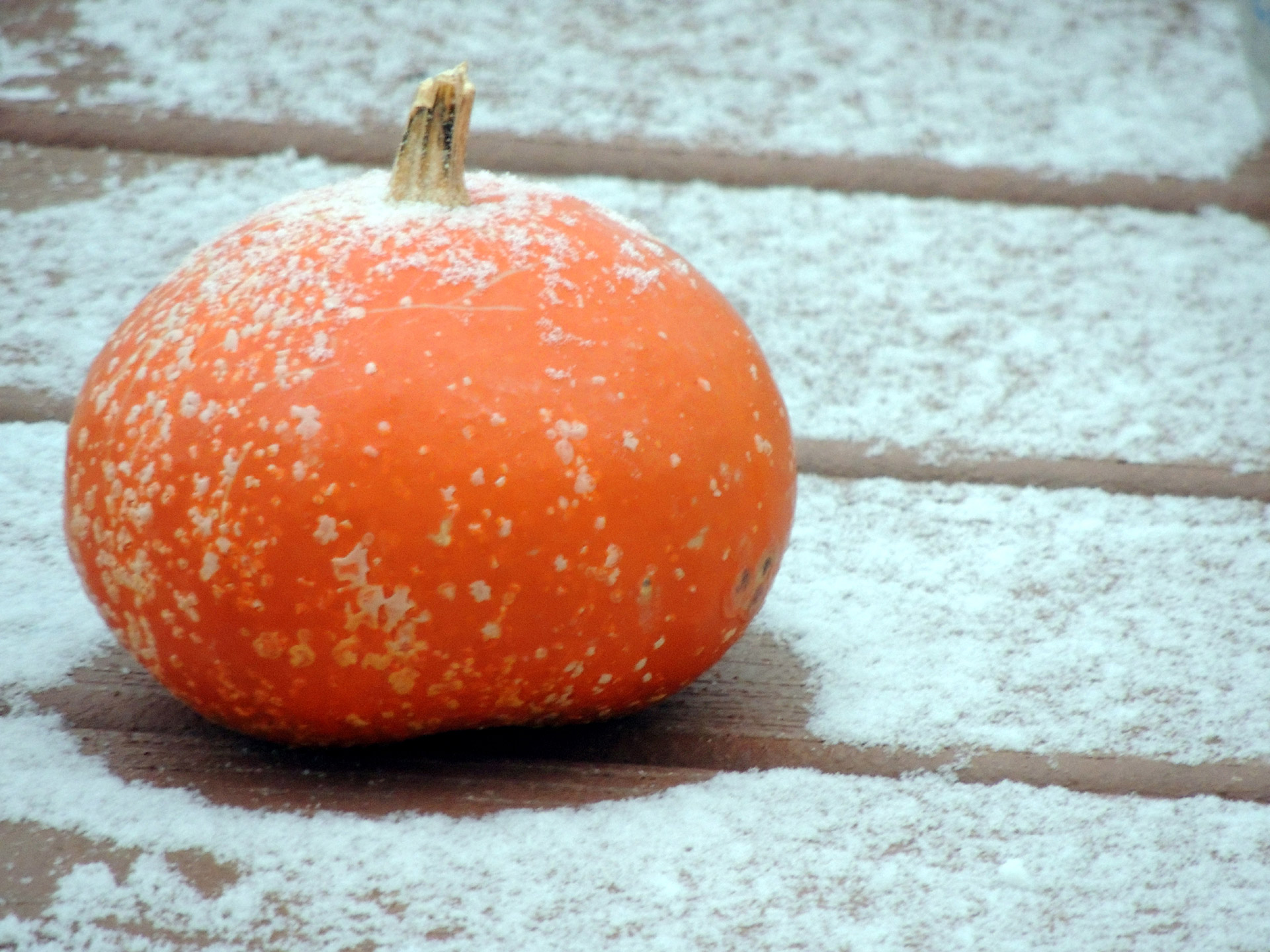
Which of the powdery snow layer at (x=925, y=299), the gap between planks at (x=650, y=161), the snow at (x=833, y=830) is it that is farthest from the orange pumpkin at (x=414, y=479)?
the gap between planks at (x=650, y=161)

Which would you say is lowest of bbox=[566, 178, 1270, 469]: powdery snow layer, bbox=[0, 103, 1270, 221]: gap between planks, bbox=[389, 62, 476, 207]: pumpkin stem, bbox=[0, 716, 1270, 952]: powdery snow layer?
bbox=[0, 716, 1270, 952]: powdery snow layer

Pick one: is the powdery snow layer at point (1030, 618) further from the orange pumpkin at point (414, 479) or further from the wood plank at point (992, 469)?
the orange pumpkin at point (414, 479)

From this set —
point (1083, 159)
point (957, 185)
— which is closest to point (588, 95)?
point (957, 185)

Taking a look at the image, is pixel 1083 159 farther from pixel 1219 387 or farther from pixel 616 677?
pixel 616 677

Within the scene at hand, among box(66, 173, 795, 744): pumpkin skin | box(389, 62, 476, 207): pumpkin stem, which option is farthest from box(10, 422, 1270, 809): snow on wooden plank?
box(389, 62, 476, 207): pumpkin stem

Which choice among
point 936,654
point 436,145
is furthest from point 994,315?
point 436,145

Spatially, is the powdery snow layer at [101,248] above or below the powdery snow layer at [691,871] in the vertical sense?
above

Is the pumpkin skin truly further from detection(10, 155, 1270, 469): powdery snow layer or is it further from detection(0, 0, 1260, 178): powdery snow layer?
detection(0, 0, 1260, 178): powdery snow layer
